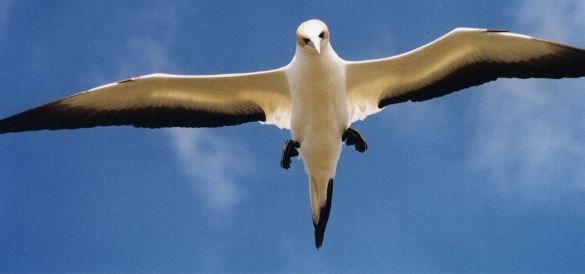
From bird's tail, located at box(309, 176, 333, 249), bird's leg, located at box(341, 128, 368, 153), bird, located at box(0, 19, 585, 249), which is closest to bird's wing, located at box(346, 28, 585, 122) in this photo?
bird, located at box(0, 19, 585, 249)

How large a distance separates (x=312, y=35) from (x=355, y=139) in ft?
6.95

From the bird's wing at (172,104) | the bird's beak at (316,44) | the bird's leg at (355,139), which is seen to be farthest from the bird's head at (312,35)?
the bird's leg at (355,139)

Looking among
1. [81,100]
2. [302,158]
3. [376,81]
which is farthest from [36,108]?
[376,81]

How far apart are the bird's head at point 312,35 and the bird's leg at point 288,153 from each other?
5.59 feet

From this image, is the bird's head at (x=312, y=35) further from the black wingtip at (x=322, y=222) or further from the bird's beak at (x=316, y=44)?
the black wingtip at (x=322, y=222)

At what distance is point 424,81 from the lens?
564 inches

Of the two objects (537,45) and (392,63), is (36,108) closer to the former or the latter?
(392,63)

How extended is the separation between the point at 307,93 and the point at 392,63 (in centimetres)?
164

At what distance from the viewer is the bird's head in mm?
12738

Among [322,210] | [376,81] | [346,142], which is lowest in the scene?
[322,210]

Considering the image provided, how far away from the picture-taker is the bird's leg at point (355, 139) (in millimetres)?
13949

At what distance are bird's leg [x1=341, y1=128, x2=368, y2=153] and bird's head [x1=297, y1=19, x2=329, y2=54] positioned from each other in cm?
165

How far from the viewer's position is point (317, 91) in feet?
43.2

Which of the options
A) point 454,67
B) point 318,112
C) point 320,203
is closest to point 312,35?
point 318,112
